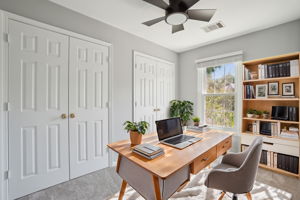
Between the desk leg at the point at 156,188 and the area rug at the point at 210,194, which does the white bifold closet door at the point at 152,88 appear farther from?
the desk leg at the point at 156,188

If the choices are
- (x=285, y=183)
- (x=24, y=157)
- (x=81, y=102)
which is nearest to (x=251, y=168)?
(x=285, y=183)

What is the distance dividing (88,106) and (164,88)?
2.02m

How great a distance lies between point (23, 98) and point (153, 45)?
Answer: 8.80ft

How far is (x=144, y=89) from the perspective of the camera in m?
Answer: 3.15

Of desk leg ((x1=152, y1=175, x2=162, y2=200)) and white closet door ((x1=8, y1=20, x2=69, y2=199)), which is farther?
white closet door ((x1=8, y1=20, x2=69, y2=199))

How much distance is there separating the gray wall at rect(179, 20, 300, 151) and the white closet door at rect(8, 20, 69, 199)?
2.97 meters

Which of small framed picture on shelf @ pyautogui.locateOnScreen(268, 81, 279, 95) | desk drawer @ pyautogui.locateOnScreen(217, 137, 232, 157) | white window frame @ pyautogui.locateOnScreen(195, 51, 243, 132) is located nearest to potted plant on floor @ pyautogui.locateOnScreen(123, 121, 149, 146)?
desk drawer @ pyautogui.locateOnScreen(217, 137, 232, 157)

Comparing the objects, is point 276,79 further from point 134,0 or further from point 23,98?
point 23,98

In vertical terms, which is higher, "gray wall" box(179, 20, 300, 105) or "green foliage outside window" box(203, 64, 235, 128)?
"gray wall" box(179, 20, 300, 105)

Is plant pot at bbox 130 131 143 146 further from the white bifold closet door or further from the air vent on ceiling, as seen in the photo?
the air vent on ceiling

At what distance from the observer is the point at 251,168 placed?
1276mm

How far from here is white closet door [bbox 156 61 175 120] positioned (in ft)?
11.5

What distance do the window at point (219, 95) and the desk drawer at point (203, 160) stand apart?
1.99 m

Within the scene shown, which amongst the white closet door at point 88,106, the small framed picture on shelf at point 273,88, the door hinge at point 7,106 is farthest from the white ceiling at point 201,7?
the door hinge at point 7,106
